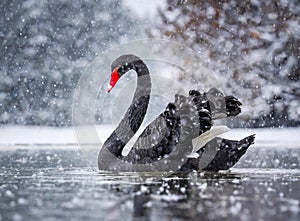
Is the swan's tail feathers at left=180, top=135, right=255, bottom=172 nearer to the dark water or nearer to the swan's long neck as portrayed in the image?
the dark water

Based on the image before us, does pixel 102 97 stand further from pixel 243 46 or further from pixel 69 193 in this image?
pixel 69 193

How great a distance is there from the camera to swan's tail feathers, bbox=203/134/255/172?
435 cm

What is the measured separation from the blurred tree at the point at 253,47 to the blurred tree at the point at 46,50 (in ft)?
10.7

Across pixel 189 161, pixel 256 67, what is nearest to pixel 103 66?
pixel 256 67

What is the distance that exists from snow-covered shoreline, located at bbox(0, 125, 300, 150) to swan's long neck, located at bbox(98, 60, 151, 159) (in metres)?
4.90

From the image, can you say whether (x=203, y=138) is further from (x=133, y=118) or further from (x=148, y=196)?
(x=148, y=196)

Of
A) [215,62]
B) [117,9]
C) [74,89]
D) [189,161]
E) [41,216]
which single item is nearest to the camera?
[41,216]

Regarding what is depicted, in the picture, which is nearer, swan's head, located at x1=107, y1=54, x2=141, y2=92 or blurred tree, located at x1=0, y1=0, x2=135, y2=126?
swan's head, located at x1=107, y1=54, x2=141, y2=92

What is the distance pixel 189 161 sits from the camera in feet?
13.9

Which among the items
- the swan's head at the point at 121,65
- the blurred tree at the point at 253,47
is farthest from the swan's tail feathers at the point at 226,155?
the blurred tree at the point at 253,47

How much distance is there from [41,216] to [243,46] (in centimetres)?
902

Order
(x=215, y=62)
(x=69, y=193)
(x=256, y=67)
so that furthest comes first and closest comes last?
1. (x=215, y=62)
2. (x=256, y=67)
3. (x=69, y=193)

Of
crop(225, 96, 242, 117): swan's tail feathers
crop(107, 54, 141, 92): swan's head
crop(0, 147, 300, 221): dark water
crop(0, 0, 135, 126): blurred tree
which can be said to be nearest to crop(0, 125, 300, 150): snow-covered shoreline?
crop(0, 0, 135, 126): blurred tree

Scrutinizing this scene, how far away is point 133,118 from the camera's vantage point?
4.66 meters
